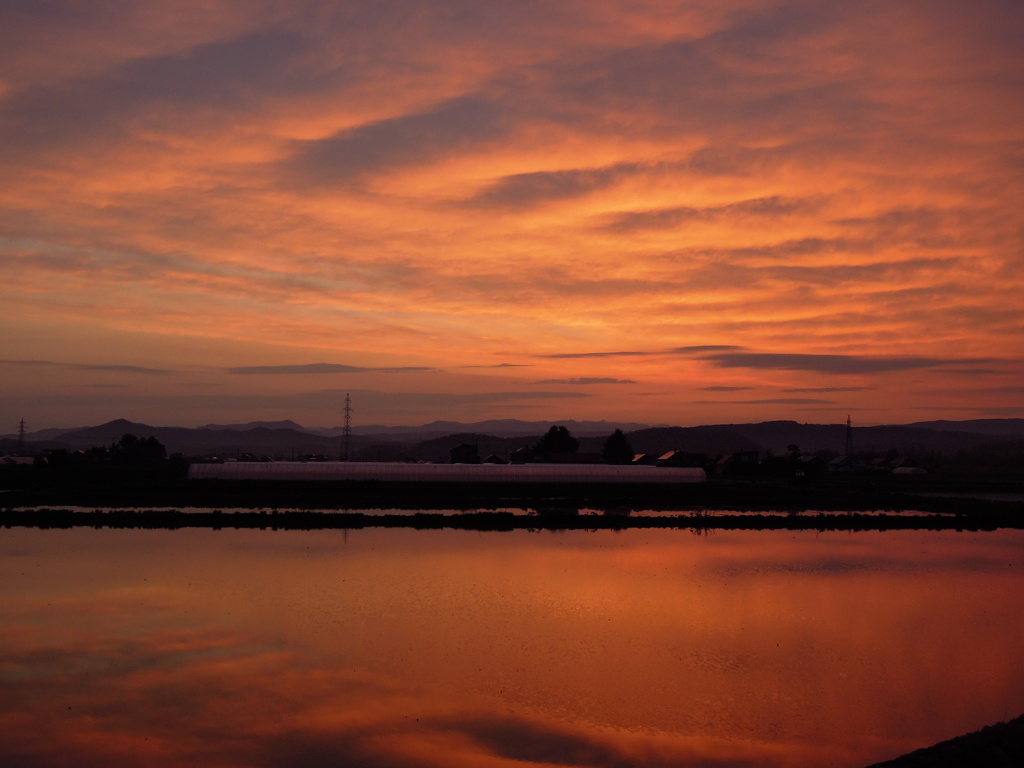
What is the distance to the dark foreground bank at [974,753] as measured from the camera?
1158 cm

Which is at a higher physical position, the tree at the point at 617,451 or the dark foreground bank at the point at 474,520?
the tree at the point at 617,451

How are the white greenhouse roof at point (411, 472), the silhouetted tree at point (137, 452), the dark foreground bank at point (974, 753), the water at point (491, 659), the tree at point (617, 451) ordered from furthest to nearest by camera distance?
the tree at point (617, 451) → the silhouetted tree at point (137, 452) → the white greenhouse roof at point (411, 472) → the water at point (491, 659) → the dark foreground bank at point (974, 753)

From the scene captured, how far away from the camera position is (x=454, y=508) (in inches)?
1900

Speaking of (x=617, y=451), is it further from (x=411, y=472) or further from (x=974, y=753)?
(x=974, y=753)

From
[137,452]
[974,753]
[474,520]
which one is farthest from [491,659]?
[137,452]

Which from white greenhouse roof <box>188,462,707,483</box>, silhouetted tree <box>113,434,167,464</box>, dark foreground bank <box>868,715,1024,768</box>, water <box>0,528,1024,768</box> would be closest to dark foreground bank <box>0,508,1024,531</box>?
water <box>0,528,1024,768</box>

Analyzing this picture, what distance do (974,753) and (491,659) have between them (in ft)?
28.0

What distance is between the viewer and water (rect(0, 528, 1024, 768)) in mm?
13023

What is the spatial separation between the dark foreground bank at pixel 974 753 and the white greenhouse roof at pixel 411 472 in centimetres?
5468

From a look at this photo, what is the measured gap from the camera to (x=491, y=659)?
16969 millimetres

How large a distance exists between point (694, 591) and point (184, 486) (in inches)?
1820

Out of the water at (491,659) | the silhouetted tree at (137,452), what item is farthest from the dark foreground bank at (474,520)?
the silhouetted tree at (137,452)

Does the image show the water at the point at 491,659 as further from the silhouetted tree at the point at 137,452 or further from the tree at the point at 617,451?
the silhouetted tree at the point at 137,452

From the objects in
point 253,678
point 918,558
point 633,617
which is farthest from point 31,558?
point 918,558
